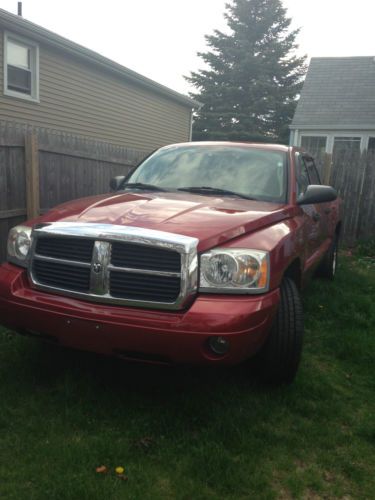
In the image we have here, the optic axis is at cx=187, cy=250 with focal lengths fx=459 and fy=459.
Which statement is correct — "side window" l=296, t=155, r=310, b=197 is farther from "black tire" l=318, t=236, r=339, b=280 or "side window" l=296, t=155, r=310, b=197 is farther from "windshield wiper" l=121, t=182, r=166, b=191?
"black tire" l=318, t=236, r=339, b=280

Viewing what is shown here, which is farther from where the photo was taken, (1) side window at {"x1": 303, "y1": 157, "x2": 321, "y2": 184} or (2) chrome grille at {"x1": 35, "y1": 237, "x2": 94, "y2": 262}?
(1) side window at {"x1": 303, "y1": 157, "x2": 321, "y2": 184}

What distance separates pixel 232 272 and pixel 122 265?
0.61 m

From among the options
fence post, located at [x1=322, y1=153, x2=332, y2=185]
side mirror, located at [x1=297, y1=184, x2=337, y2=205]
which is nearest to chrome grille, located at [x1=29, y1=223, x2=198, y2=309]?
side mirror, located at [x1=297, y1=184, x2=337, y2=205]

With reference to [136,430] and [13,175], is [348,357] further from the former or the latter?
[13,175]

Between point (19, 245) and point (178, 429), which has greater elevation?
point (19, 245)

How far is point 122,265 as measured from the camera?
2.55 meters

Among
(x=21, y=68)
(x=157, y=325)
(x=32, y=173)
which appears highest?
(x=21, y=68)

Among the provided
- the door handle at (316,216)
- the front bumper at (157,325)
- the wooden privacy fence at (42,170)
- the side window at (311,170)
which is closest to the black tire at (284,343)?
the front bumper at (157,325)

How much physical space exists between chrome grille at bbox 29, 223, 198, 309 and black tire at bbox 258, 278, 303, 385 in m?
0.77

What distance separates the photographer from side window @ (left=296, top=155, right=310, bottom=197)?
13.3ft

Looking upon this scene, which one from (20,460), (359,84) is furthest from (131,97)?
(20,460)

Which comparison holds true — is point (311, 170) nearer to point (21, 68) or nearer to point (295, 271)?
point (295, 271)

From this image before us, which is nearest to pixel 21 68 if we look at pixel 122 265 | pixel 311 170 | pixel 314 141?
pixel 311 170

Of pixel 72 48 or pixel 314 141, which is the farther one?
pixel 314 141
